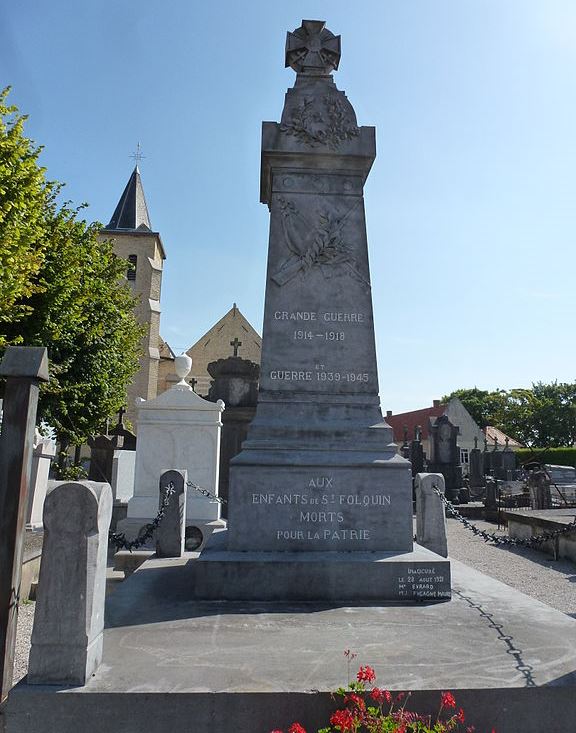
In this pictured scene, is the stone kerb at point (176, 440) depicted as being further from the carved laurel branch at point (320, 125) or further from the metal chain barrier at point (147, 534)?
the carved laurel branch at point (320, 125)

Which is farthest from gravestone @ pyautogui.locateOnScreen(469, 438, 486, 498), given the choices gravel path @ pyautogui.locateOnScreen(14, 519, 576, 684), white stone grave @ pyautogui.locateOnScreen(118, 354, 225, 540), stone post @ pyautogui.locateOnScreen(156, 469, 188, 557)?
stone post @ pyautogui.locateOnScreen(156, 469, 188, 557)

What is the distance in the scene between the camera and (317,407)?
223 inches

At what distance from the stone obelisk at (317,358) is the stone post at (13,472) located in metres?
1.80

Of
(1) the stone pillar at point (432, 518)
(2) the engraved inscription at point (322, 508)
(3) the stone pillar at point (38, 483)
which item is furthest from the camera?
(3) the stone pillar at point (38, 483)

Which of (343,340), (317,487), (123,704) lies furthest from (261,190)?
(123,704)

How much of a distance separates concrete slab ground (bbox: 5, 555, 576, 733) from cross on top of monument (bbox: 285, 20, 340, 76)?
5777 millimetres

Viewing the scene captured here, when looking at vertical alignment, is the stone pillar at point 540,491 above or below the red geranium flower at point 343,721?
above

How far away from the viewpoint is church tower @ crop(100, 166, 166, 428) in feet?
151

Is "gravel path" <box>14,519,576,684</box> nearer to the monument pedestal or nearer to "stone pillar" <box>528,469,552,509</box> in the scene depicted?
the monument pedestal

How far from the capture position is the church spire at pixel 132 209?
50.8 meters

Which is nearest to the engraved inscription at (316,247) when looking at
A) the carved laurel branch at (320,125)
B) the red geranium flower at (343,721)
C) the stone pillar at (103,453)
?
the carved laurel branch at (320,125)

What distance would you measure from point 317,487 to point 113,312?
57.0 feet

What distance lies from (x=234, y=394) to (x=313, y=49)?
1070cm

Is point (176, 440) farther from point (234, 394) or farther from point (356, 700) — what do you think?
point (356, 700)
